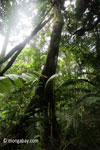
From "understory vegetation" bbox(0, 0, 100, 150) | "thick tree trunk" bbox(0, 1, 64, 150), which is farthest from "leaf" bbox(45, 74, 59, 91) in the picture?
"thick tree trunk" bbox(0, 1, 64, 150)

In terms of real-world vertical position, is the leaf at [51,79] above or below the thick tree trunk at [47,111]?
above

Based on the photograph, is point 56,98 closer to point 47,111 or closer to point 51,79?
point 47,111

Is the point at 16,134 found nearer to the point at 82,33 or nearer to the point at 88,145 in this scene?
the point at 88,145

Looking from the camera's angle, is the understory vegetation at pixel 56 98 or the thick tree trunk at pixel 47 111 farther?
the thick tree trunk at pixel 47 111

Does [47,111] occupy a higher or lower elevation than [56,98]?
lower

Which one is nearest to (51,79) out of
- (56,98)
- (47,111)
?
(56,98)

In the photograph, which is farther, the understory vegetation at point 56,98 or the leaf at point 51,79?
the leaf at point 51,79

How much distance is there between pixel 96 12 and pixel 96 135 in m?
2.42

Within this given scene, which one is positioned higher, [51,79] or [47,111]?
[51,79]

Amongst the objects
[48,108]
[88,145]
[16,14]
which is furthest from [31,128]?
[16,14]

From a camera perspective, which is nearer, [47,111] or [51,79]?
[51,79]

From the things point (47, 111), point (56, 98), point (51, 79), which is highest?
point (51, 79)

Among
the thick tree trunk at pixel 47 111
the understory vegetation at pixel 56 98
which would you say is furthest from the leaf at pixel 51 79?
the thick tree trunk at pixel 47 111

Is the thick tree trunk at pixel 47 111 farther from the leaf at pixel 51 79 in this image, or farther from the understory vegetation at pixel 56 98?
the leaf at pixel 51 79
